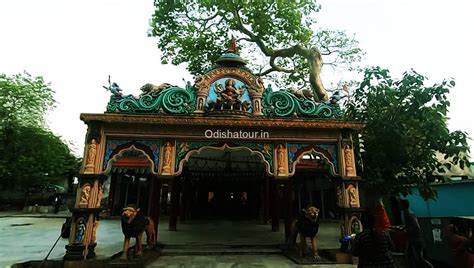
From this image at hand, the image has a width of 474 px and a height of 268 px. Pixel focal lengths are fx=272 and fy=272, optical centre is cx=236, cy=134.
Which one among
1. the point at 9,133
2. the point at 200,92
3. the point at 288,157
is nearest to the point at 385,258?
the point at 288,157

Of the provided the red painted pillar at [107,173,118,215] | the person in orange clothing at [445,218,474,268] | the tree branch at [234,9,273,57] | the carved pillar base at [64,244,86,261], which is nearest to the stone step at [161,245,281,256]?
the carved pillar base at [64,244,86,261]

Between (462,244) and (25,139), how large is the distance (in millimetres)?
29908

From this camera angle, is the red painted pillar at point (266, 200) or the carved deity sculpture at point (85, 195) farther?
the red painted pillar at point (266, 200)

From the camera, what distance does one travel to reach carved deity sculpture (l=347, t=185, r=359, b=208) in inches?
277

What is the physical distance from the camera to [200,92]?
7.59 meters

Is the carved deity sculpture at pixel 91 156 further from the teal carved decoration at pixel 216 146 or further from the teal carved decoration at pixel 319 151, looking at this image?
the teal carved decoration at pixel 319 151

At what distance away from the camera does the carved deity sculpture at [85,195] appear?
6.47 meters

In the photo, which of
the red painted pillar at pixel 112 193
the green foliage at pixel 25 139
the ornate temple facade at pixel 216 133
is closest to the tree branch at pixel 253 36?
the ornate temple facade at pixel 216 133

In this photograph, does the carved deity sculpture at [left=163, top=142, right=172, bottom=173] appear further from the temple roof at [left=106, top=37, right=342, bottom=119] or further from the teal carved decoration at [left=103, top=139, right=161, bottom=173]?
the temple roof at [left=106, top=37, right=342, bottom=119]

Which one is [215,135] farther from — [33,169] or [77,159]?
[77,159]

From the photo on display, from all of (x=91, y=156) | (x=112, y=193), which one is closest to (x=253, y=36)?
(x=91, y=156)

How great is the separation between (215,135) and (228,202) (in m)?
10.9

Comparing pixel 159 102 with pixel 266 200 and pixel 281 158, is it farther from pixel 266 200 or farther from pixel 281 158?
pixel 266 200

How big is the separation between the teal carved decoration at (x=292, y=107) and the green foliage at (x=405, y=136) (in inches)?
50.0
